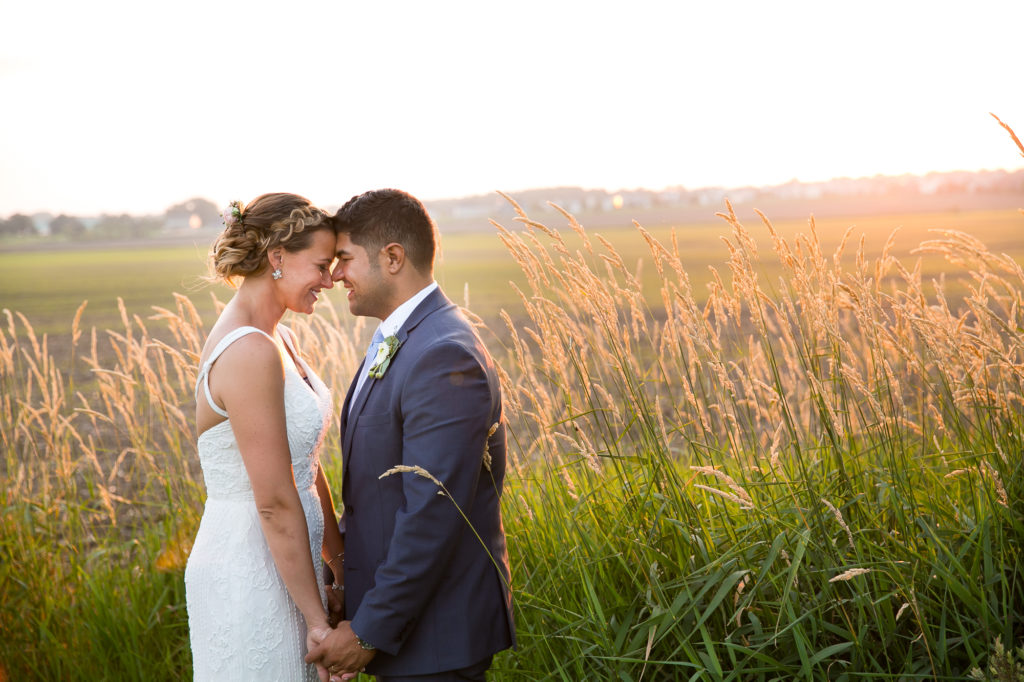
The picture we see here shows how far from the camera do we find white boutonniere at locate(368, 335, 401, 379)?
8.88 feet

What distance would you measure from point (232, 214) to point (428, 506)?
1.42 meters

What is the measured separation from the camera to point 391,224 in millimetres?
2789

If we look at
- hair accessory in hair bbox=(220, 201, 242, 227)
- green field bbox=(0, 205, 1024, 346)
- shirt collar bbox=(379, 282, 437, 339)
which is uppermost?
hair accessory in hair bbox=(220, 201, 242, 227)

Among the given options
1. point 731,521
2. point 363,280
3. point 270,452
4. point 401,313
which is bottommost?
point 731,521

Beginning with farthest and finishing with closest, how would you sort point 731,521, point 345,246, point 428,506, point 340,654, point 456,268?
point 456,268 < point 731,521 < point 345,246 < point 340,654 < point 428,506

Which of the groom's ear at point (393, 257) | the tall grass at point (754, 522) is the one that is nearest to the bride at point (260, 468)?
the groom's ear at point (393, 257)

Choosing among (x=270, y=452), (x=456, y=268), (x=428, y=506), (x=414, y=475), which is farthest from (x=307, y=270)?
(x=456, y=268)

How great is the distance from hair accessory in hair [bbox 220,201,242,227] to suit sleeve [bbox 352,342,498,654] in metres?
1.03

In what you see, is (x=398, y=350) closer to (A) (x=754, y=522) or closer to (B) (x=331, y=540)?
(B) (x=331, y=540)

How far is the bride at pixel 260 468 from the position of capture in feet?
9.14

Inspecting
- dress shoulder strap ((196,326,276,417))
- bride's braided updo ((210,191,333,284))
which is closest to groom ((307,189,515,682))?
bride's braided updo ((210,191,333,284))

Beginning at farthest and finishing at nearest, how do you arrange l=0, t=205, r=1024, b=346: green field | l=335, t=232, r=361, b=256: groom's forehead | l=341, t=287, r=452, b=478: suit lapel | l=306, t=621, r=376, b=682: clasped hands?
l=0, t=205, r=1024, b=346: green field, l=335, t=232, r=361, b=256: groom's forehead, l=341, t=287, r=452, b=478: suit lapel, l=306, t=621, r=376, b=682: clasped hands

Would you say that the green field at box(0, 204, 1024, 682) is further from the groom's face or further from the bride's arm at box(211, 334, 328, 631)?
the groom's face

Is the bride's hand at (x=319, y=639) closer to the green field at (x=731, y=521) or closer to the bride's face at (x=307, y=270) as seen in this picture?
the green field at (x=731, y=521)
